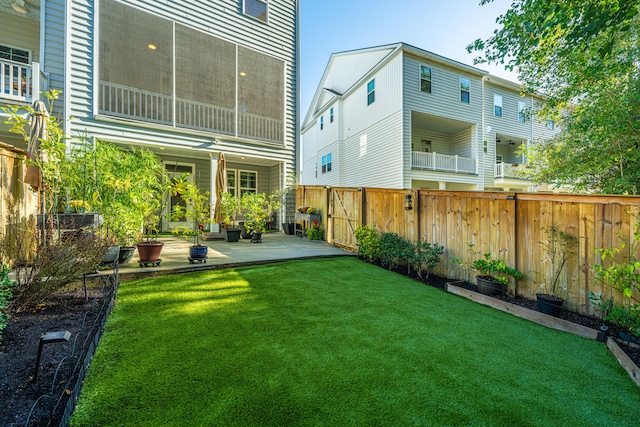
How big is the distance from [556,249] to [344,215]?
4912mm

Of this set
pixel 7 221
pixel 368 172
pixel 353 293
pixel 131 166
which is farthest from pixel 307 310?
pixel 368 172

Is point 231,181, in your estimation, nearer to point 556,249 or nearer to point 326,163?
point 326,163

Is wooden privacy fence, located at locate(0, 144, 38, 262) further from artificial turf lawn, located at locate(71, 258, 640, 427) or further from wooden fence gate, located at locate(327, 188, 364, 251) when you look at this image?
wooden fence gate, located at locate(327, 188, 364, 251)

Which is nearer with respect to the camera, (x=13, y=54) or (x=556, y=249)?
(x=556, y=249)

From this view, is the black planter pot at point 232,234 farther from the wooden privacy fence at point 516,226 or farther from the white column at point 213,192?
the wooden privacy fence at point 516,226

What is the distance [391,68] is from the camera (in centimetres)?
1173

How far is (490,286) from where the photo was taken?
13.6ft

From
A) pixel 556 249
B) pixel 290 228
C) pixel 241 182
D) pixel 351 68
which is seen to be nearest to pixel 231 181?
pixel 241 182

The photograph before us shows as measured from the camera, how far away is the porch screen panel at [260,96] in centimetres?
941

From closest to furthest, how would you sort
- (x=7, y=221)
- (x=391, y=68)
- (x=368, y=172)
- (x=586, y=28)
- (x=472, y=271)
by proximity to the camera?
(x=586, y=28), (x=7, y=221), (x=472, y=271), (x=391, y=68), (x=368, y=172)

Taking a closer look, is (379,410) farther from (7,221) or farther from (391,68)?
(391,68)

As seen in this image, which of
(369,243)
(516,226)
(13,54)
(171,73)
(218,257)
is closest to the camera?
(516,226)

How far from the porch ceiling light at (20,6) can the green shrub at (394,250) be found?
11047mm

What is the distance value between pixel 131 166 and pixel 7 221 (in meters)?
2.15
